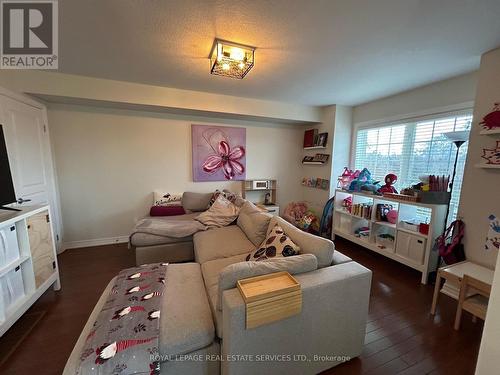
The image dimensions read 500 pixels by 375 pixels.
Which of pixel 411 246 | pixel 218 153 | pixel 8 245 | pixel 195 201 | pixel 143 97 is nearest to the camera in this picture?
pixel 8 245

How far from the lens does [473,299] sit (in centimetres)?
173

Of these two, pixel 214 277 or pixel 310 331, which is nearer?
pixel 310 331

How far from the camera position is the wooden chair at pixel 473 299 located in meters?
1.58

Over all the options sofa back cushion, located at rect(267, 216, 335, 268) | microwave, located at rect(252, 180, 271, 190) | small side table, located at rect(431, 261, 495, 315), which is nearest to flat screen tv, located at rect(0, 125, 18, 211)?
sofa back cushion, located at rect(267, 216, 335, 268)

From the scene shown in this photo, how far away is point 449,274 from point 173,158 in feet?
12.4

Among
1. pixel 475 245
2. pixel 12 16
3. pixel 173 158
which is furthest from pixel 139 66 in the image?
pixel 475 245

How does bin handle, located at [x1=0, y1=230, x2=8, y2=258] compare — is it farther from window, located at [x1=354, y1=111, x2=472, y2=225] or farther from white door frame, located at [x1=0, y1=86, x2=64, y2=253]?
window, located at [x1=354, y1=111, x2=472, y2=225]

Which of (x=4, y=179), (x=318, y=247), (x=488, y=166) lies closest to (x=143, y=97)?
(x=4, y=179)

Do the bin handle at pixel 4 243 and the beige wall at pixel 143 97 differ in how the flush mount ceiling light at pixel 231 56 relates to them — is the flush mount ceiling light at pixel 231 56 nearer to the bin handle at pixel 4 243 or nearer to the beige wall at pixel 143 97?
the beige wall at pixel 143 97

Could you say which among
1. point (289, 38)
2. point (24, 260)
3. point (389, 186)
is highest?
point (289, 38)

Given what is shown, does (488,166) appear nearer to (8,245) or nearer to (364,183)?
(364,183)

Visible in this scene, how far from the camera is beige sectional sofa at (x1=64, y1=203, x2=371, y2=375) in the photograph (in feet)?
3.57

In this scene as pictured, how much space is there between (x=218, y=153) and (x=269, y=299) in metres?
3.02

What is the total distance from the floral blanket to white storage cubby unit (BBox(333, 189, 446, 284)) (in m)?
2.81
